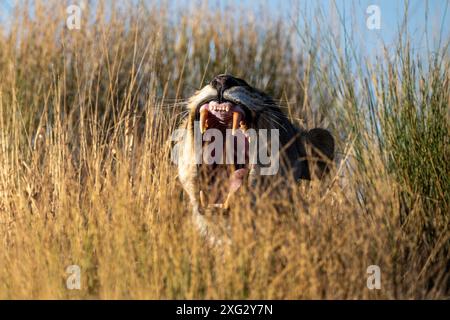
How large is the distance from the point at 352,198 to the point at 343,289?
1.01 metres

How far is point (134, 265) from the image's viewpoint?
378 centimetres

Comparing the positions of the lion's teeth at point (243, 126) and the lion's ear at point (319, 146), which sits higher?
the lion's teeth at point (243, 126)

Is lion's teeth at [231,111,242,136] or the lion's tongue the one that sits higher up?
lion's teeth at [231,111,242,136]

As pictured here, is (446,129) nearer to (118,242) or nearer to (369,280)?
(369,280)

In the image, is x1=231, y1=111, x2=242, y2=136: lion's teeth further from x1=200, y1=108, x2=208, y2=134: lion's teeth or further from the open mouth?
x1=200, y1=108, x2=208, y2=134: lion's teeth

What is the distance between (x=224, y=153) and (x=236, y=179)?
0.47ft

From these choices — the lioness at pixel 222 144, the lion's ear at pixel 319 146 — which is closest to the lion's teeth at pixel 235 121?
A: the lioness at pixel 222 144

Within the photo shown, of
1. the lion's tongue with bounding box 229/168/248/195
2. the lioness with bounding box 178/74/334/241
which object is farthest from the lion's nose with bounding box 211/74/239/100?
the lion's tongue with bounding box 229/168/248/195

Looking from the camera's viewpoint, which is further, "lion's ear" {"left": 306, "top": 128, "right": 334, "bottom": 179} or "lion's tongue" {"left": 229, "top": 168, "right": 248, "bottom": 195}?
"lion's ear" {"left": 306, "top": 128, "right": 334, "bottom": 179}

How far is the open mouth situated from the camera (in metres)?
3.83

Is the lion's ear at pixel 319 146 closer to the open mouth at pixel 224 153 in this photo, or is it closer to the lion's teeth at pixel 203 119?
the open mouth at pixel 224 153

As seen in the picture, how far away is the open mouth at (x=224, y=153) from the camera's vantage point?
383cm

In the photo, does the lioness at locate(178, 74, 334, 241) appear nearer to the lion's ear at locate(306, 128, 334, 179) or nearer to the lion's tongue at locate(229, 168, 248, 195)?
the lion's tongue at locate(229, 168, 248, 195)
